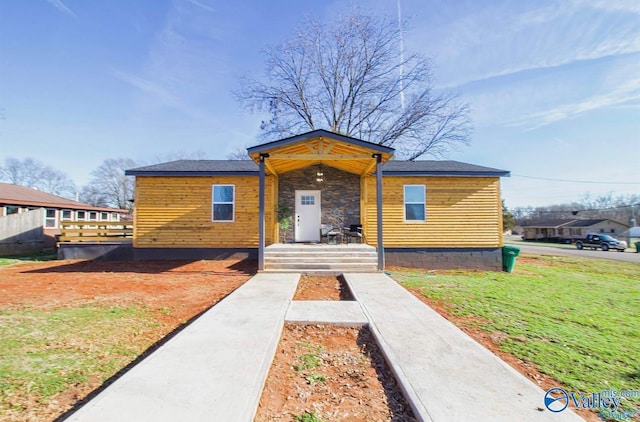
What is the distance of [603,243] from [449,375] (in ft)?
120

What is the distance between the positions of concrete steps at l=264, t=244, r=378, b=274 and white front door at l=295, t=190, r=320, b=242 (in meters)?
2.34

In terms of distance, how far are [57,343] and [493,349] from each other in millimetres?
5192

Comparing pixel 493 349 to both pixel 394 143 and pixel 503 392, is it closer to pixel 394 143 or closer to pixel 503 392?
pixel 503 392

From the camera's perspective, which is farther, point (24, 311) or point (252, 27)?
point (252, 27)

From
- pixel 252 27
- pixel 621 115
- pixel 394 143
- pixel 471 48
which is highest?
pixel 252 27

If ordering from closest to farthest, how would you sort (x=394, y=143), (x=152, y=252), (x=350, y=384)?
(x=350, y=384), (x=152, y=252), (x=394, y=143)

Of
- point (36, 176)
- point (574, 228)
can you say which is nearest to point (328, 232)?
point (36, 176)

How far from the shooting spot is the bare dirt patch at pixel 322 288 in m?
5.40

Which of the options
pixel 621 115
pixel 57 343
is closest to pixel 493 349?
pixel 57 343

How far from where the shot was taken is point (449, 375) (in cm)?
246

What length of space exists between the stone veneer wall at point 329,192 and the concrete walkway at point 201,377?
681 centimetres

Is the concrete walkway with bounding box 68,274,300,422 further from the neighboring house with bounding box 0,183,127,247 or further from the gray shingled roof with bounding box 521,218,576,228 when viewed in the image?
the gray shingled roof with bounding box 521,218,576,228

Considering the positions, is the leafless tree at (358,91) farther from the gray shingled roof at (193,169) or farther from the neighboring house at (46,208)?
the neighboring house at (46,208)

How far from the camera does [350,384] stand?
2518mm
